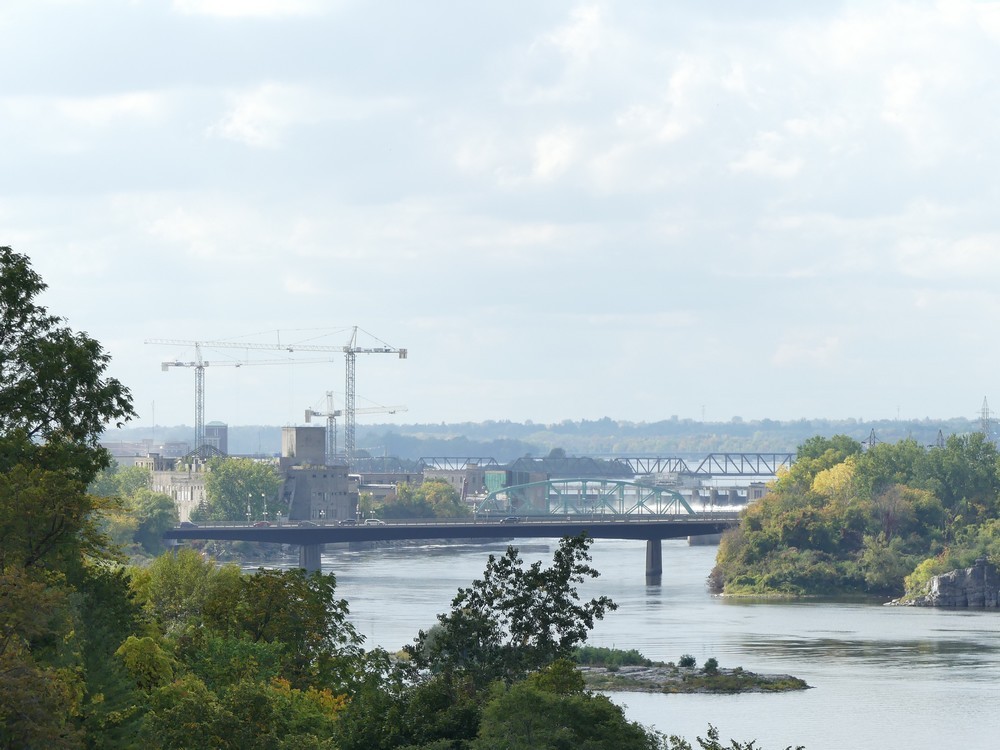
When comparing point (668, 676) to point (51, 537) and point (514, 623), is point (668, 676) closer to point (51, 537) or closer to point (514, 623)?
point (514, 623)

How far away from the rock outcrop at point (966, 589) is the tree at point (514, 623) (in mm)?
93283

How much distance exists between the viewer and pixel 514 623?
5606 centimetres

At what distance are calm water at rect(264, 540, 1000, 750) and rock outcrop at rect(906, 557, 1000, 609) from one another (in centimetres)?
568

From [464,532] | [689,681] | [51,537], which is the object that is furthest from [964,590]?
[51,537]

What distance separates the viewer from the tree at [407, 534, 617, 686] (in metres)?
53.9

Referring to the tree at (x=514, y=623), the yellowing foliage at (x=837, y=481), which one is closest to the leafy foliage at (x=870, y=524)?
the yellowing foliage at (x=837, y=481)

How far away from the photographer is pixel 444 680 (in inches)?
1795

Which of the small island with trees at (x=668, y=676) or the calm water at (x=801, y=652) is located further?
the small island with trees at (x=668, y=676)

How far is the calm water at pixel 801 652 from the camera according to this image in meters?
77.0

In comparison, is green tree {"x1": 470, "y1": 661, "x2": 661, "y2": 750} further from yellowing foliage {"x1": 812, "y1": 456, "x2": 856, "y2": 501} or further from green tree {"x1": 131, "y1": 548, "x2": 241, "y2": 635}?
yellowing foliage {"x1": 812, "y1": 456, "x2": 856, "y2": 501}

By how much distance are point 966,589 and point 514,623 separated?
9701 centimetres

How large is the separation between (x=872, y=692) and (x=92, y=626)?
53741 millimetres

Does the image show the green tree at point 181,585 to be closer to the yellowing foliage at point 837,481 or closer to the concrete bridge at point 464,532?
the concrete bridge at point 464,532

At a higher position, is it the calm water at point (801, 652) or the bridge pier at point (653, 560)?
the bridge pier at point (653, 560)
